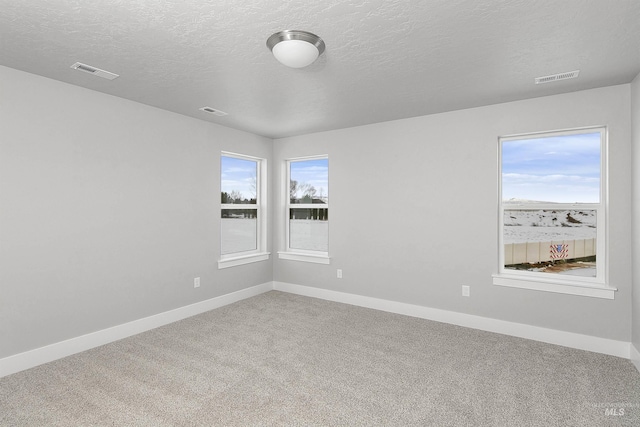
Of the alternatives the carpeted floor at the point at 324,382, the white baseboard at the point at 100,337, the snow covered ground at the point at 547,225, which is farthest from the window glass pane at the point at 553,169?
the white baseboard at the point at 100,337

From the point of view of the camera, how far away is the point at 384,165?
433 centimetres

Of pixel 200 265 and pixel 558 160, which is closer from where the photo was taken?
pixel 558 160

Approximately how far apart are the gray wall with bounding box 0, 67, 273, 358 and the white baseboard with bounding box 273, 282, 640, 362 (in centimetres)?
181

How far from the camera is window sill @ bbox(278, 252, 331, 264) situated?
4853 mm

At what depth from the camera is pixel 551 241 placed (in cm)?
345

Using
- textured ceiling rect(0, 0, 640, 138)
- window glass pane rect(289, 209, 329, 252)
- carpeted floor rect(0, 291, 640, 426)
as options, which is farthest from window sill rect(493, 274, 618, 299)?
window glass pane rect(289, 209, 329, 252)

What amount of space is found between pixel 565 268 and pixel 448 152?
1.70 meters

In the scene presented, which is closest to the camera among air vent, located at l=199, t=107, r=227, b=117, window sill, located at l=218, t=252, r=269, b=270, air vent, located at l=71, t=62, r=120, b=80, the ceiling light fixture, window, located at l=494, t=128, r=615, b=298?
the ceiling light fixture

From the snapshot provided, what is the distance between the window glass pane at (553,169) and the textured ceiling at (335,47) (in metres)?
0.53

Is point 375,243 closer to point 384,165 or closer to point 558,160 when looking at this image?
point 384,165

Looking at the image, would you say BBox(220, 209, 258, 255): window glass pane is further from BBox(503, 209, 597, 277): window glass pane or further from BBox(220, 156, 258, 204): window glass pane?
BBox(503, 209, 597, 277): window glass pane

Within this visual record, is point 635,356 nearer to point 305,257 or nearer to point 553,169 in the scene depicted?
point 553,169

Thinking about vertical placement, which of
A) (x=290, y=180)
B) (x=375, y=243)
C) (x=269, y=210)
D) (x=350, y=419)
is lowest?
(x=350, y=419)

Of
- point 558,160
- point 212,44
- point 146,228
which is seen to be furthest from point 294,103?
point 558,160
